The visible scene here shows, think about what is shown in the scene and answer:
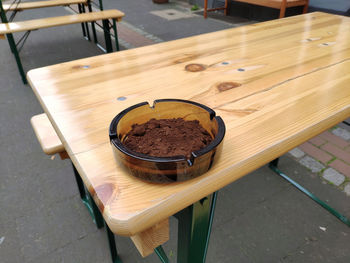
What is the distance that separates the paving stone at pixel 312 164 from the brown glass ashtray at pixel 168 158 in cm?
187

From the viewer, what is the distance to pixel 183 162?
519mm

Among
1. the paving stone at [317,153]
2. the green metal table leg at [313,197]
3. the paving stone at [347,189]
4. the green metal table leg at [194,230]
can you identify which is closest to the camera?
the green metal table leg at [194,230]

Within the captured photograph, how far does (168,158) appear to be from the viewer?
0.51 metres

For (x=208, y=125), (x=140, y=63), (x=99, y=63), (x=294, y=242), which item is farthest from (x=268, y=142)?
(x=294, y=242)

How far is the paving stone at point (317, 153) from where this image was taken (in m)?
2.29

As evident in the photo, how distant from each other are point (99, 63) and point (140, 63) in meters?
0.18

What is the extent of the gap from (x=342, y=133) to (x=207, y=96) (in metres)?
2.20

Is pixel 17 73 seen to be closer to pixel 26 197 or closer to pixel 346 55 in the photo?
pixel 26 197

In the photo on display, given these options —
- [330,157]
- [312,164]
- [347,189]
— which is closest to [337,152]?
[330,157]

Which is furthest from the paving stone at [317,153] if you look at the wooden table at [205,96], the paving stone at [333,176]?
the wooden table at [205,96]

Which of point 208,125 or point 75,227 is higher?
point 208,125

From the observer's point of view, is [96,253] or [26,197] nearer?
[96,253]

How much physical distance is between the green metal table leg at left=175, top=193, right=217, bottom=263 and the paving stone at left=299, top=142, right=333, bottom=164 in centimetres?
190

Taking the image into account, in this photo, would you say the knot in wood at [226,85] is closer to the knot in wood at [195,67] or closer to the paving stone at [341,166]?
the knot in wood at [195,67]
